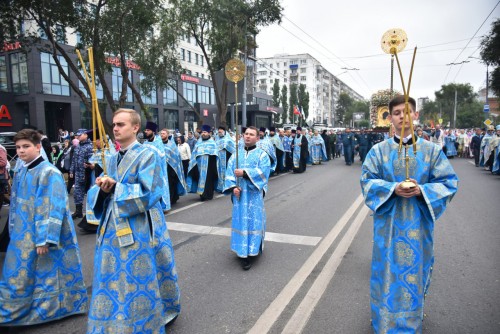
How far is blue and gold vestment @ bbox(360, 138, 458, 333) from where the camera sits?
2.98m

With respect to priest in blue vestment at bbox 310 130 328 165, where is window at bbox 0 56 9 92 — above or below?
above

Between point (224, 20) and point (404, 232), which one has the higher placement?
A: point (224, 20)

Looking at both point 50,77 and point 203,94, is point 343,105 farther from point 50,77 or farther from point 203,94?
point 50,77

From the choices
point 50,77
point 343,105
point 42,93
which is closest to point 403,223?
point 42,93

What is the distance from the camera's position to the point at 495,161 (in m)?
14.1

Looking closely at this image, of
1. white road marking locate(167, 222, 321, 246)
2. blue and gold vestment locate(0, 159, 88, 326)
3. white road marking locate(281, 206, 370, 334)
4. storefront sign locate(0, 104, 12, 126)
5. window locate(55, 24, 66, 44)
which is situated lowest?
white road marking locate(167, 222, 321, 246)

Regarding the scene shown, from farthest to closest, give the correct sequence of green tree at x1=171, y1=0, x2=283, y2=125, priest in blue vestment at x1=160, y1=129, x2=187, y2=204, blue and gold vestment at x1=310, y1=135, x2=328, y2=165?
1. blue and gold vestment at x1=310, y1=135, x2=328, y2=165
2. green tree at x1=171, y1=0, x2=283, y2=125
3. priest in blue vestment at x1=160, y1=129, x2=187, y2=204

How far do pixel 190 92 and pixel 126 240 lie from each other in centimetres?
4774

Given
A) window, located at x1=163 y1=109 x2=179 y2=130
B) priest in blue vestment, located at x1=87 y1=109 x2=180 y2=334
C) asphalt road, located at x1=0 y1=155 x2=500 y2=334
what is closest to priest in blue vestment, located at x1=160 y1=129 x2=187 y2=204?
asphalt road, located at x1=0 y1=155 x2=500 y2=334

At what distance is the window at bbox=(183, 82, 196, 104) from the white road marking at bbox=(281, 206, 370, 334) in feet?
144

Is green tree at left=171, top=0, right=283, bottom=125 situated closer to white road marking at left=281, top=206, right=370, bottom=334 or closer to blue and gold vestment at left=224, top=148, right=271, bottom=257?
white road marking at left=281, top=206, right=370, bottom=334

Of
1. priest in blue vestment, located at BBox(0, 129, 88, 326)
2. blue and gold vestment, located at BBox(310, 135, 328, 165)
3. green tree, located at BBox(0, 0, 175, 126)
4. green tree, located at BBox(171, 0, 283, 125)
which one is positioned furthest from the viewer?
blue and gold vestment, located at BBox(310, 135, 328, 165)

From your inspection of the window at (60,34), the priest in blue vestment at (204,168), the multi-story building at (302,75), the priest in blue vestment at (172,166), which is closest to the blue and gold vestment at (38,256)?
the priest in blue vestment at (172,166)

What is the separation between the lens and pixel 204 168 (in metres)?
10.2
